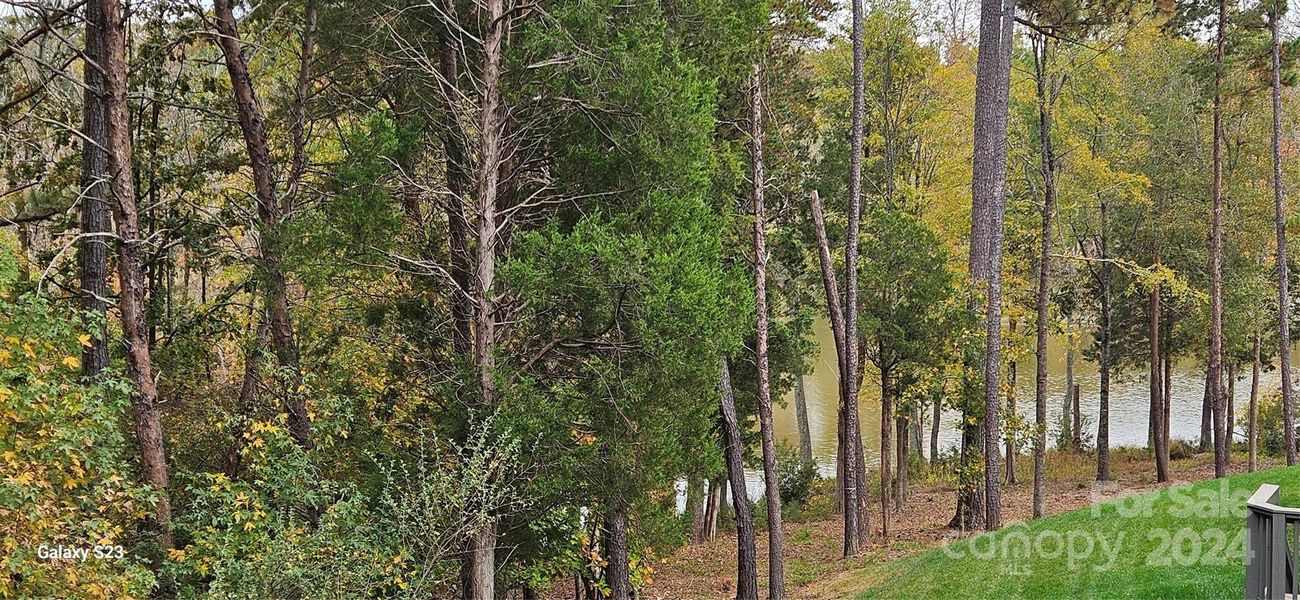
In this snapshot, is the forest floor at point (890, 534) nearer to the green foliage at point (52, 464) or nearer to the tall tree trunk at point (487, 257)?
the tall tree trunk at point (487, 257)

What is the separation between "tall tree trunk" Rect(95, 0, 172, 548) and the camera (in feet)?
25.7

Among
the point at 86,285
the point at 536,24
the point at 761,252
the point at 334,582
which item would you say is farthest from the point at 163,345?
the point at 761,252

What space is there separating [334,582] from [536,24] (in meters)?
6.04

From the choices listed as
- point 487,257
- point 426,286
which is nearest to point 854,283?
point 487,257

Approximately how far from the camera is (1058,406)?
1369 inches

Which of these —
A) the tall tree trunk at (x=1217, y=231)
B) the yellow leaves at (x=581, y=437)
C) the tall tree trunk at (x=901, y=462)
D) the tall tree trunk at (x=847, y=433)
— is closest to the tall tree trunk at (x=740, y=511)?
the tall tree trunk at (x=847, y=433)

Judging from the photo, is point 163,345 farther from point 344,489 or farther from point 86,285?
point 344,489

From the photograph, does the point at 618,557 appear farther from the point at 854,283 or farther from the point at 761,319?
the point at 854,283

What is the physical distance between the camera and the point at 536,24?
29.5 feet

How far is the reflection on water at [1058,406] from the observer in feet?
99.3

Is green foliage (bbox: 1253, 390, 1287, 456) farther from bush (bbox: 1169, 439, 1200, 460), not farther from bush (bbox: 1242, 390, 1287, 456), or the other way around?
bush (bbox: 1169, 439, 1200, 460)

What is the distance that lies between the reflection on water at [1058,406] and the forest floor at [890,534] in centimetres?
494

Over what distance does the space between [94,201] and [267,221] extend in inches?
68.6

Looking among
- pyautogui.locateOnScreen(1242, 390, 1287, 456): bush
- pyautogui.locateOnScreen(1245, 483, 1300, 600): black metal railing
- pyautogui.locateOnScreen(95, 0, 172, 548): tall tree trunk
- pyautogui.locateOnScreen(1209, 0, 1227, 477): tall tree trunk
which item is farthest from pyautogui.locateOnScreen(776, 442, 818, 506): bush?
pyautogui.locateOnScreen(1245, 483, 1300, 600): black metal railing
